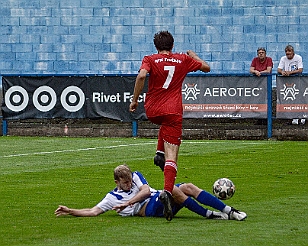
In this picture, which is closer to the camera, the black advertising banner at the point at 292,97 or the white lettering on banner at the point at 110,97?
the black advertising banner at the point at 292,97

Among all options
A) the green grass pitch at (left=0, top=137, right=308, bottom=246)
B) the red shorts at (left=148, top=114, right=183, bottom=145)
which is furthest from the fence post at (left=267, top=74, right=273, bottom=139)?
the red shorts at (left=148, top=114, right=183, bottom=145)

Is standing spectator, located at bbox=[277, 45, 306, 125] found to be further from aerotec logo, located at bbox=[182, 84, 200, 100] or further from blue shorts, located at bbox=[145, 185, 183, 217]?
blue shorts, located at bbox=[145, 185, 183, 217]

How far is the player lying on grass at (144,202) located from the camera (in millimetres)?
8953

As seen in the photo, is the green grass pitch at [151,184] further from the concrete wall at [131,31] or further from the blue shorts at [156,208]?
the concrete wall at [131,31]

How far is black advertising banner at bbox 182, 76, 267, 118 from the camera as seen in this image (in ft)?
73.5

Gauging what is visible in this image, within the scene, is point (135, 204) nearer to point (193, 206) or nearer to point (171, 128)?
point (193, 206)

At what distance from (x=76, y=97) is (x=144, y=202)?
1425cm

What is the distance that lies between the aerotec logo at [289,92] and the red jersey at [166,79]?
12699mm

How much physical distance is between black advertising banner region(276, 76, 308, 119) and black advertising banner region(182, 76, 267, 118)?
0.37m

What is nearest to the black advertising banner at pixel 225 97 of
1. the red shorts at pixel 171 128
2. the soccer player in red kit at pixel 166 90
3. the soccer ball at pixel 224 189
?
A: the soccer player in red kit at pixel 166 90

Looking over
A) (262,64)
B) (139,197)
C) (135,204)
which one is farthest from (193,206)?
(262,64)

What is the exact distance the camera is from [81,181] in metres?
13.0

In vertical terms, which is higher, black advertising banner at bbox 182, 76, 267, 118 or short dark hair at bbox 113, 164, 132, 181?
short dark hair at bbox 113, 164, 132, 181

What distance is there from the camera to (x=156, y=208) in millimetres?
9234
